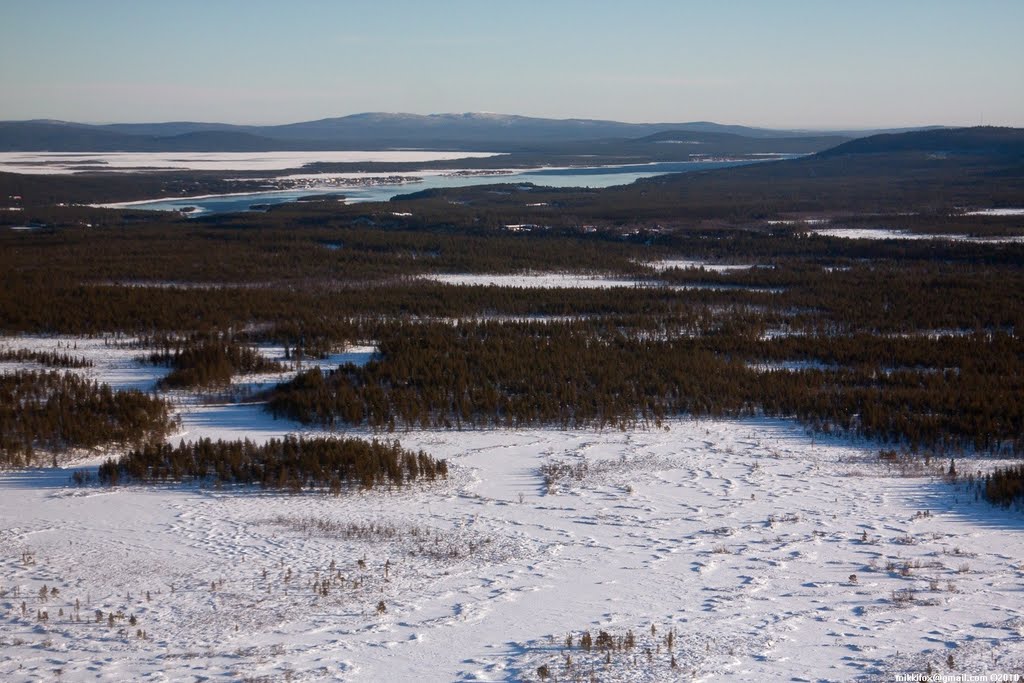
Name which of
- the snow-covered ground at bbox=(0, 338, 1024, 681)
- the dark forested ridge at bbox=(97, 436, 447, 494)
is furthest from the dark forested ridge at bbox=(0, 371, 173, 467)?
the dark forested ridge at bbox=(97, 436, 447, 494)

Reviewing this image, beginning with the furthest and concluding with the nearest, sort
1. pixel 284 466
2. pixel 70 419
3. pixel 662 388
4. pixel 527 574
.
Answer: pixel 662 388, pixel 70 419, pixel 284 466, pixel 527 574

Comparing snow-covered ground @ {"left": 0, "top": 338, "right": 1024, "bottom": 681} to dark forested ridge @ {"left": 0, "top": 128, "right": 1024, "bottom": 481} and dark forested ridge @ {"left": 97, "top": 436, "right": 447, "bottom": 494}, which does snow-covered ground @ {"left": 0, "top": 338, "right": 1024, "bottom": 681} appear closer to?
dark forested ridge @ {"left": 97, "top": 436, "right": 447, "bottom": 494}

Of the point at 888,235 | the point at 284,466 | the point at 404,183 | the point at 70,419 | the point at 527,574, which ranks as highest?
the point at 404,183

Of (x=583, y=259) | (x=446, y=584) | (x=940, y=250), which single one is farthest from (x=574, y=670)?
(x=940, y=250)

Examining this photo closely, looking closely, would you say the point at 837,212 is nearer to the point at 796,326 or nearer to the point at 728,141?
the point at 796,326

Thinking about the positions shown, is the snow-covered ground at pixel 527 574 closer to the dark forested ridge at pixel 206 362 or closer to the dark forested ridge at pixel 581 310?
the dark forested ridge at pixel 581 310

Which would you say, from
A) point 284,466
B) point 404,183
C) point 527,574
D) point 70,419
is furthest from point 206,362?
point 404,183

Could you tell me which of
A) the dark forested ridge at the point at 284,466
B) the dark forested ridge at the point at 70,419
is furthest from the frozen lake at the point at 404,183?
the dark forested ridge at the point at 284,466

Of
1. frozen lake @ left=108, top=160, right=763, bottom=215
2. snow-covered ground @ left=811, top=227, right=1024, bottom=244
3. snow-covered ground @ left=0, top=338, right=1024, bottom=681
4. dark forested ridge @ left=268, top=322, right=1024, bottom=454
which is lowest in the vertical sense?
snow-covered ground @ left=0, top=338, right=1024, bottom=681

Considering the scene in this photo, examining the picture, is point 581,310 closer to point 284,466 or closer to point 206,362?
point 206,362
